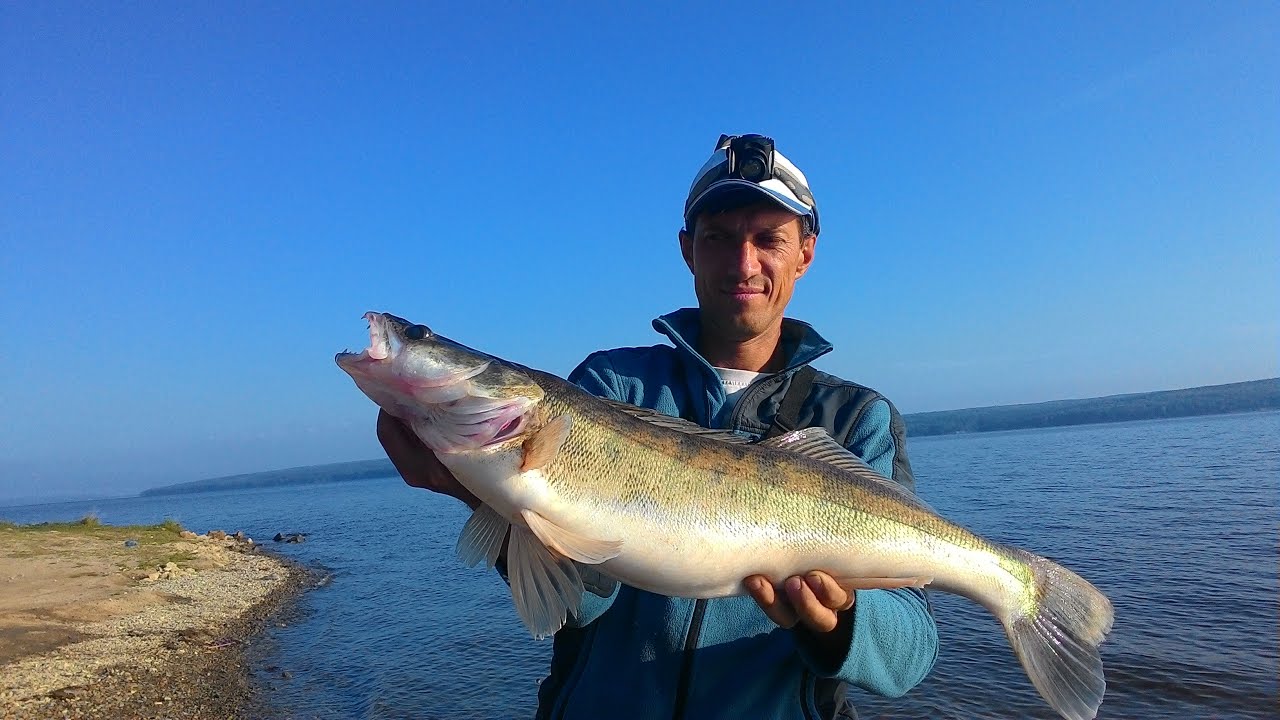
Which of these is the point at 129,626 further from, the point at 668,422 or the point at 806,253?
the point at 806,253

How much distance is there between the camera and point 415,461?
3391mm

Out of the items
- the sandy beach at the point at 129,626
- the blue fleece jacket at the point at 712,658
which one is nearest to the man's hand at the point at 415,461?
the blue fleece jacket at the point at 712,658

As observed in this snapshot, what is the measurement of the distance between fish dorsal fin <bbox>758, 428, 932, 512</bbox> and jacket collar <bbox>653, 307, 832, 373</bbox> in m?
0.51

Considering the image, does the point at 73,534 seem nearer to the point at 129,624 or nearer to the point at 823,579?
the point at 129,624

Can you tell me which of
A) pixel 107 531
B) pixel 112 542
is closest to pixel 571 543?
pixel 112 542

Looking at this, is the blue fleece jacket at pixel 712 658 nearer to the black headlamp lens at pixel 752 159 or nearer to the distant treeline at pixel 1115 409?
the black headlamp lens at pixel 752 159

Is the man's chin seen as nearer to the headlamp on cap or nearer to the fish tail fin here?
the headlamp on cap

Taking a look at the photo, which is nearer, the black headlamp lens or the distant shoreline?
the black headlamp lens

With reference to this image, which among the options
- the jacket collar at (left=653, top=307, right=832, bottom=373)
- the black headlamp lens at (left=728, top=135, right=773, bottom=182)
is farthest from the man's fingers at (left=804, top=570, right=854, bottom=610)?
the black headlamp lens at (left=728, top=135, right=773, bottom=182)

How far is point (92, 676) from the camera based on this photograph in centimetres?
1095

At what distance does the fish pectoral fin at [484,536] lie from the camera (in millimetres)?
3322

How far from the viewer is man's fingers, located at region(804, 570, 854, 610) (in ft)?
10.4

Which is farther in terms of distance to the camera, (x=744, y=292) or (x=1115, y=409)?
(x=1115, y=409)

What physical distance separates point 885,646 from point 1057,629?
1.08 meters
